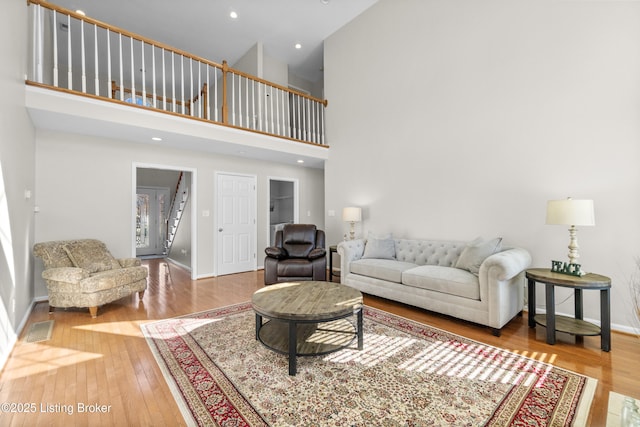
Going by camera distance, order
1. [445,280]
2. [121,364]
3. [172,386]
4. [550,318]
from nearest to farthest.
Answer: [172,386], [121,364], [550,318], [445,280]

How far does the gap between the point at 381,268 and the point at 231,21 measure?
5.19m

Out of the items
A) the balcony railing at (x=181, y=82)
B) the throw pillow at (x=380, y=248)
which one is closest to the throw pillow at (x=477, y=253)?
the throw pillow at (x=380, y=248)

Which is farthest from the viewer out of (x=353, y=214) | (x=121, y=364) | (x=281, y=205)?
(x=281, y=205)

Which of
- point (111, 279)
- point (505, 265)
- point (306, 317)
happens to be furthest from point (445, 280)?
point (111, 279)

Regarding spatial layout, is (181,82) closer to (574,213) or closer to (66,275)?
(66,275)

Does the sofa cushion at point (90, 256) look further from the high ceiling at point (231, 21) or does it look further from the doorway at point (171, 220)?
the high ceiling at point (231, 21)

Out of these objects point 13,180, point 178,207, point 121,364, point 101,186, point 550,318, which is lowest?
point 121,364

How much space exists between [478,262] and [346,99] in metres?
3.84

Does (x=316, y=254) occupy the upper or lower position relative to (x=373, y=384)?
upper

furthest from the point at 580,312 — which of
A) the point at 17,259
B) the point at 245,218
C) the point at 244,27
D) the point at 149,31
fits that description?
the point at 149,31

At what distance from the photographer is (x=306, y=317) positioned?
2.02 meters

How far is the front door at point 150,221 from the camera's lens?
26.4ft

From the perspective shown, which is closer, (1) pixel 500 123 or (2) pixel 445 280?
(2) pixel 445 280

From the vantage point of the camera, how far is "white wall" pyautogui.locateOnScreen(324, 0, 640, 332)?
2703 mm
